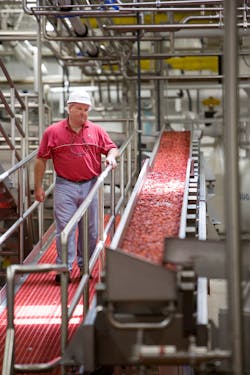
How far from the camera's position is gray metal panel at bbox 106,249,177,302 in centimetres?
391

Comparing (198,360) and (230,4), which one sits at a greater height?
(230,4)

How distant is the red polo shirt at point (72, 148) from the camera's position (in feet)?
20.5

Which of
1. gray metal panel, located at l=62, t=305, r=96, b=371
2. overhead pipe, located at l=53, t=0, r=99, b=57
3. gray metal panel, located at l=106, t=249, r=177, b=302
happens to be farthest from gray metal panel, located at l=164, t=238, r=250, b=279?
overhead pipe, located at l=53, t=0, r=99, b=57

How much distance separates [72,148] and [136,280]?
98.1 inches

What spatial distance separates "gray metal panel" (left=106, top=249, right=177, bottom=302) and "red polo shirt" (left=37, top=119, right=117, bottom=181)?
2.41 metres

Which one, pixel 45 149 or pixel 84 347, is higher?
pixel 45 149

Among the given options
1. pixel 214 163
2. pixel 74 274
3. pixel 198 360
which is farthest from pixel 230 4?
pixel 214 163

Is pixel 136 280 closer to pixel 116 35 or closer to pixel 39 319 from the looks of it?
pixel 39 319

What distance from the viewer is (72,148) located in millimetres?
6285

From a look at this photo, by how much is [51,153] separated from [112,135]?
3.76m

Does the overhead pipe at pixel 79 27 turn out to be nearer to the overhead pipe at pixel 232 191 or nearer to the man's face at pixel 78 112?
the man's face at pixel 78 112

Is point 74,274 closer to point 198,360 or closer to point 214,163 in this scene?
point 198,360

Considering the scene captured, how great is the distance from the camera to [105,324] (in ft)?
13.7

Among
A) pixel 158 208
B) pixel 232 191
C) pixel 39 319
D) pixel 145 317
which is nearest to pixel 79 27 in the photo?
pixel 158 208
